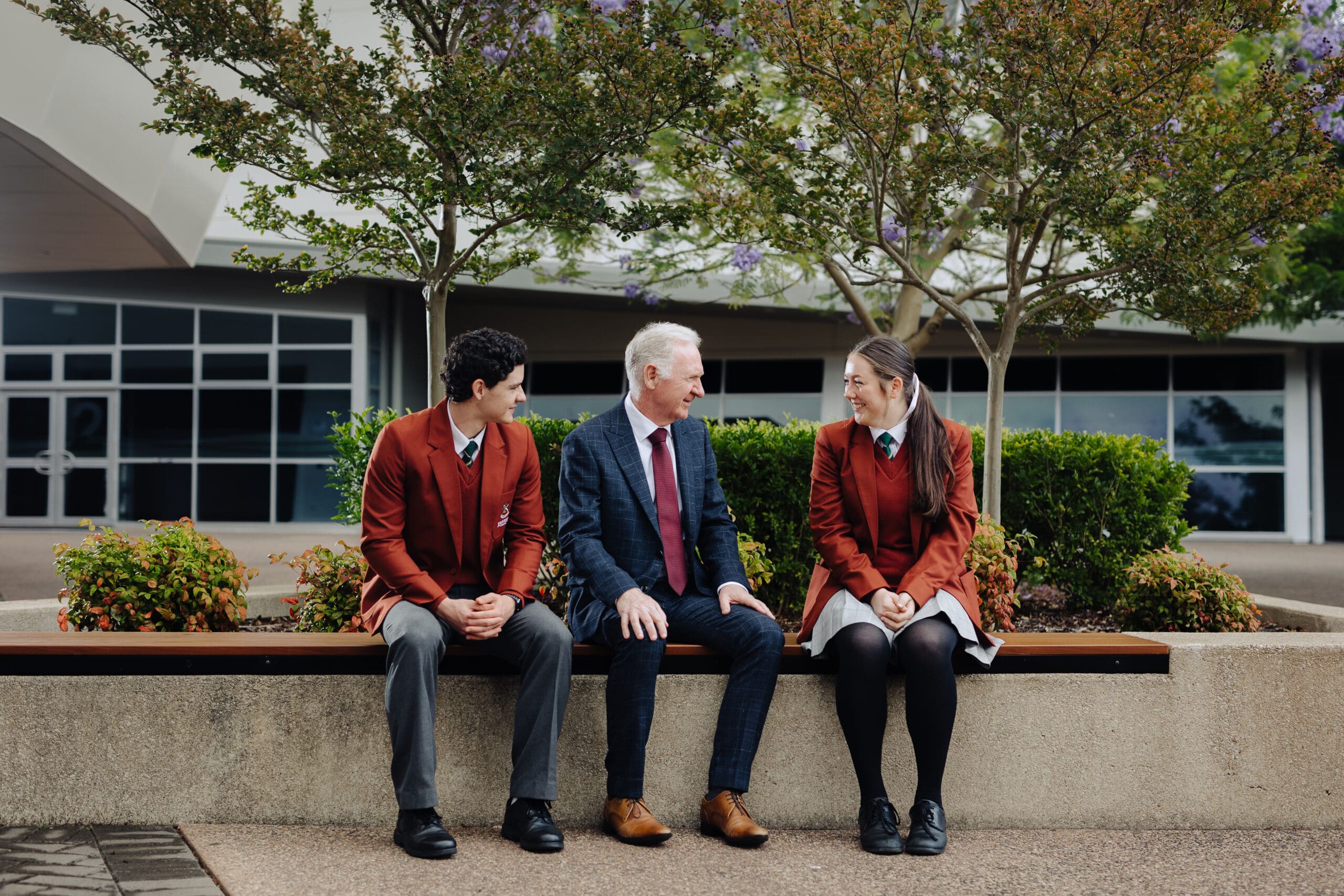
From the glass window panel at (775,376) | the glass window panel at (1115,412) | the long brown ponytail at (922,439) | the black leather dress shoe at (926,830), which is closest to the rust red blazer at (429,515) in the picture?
the long brown ponytail at (922,439)

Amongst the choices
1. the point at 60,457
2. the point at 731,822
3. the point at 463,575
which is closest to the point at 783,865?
the point at 731,822

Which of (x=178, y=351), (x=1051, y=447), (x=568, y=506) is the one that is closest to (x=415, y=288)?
(x=178, y=351)

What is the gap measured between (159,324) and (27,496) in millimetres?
3382

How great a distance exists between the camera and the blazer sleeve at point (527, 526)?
3.67m

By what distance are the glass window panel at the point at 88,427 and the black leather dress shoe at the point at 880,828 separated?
56.3ft

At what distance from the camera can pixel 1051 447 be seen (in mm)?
6016

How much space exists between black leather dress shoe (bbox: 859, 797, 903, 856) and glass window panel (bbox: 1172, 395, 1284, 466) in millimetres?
16838

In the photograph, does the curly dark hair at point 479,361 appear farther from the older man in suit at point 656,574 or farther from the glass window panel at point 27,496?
the glass window panel at point 27,496

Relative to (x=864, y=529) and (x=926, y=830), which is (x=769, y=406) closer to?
(x=864, y=529)

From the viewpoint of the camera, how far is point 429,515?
3.59 m

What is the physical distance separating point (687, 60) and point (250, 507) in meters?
14.3

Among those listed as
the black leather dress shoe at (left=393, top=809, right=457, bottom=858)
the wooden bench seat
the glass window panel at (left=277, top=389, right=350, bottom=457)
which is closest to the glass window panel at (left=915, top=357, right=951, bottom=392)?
the glass window panel at (left=277, top=389, right=350, bottom=457)

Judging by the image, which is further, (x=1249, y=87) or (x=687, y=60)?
(x=1249, y=87)

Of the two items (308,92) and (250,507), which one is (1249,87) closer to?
(308,92)
